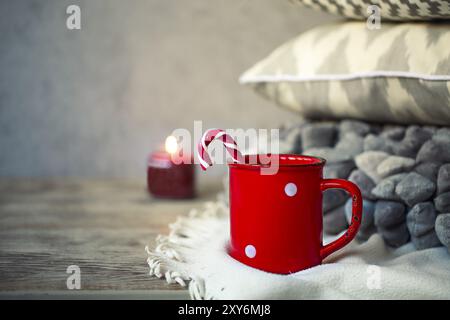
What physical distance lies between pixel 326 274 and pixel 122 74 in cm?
80

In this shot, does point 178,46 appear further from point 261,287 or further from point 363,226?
point 261,287

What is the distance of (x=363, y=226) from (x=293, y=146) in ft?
0.59

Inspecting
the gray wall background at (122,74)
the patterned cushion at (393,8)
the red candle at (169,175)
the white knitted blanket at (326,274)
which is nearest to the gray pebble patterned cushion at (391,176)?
the white knitted blanket at (326,274)

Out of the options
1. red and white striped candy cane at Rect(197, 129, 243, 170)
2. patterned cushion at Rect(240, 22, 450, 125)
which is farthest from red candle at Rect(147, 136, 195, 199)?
red and white striped candy cane at Rect(197, 129, 243, 170)

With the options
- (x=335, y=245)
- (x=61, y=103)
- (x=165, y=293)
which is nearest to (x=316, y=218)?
(x=335, y=245)

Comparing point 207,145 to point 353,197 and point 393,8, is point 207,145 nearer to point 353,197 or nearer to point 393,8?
point 353,197

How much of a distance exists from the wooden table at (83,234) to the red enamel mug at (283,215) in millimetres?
107

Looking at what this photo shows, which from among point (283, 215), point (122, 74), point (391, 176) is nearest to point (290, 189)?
point (283, 215)

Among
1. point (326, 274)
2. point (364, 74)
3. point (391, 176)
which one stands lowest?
point (326, 274)

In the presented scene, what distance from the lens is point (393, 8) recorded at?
0.74 meters

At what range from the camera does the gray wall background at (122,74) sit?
1220 millimetres

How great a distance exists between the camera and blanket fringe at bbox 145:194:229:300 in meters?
0.62

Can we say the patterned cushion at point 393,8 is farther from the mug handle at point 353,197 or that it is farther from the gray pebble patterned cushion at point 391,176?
the mug handle at point 353,197

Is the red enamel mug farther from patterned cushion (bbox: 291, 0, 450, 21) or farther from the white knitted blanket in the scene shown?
patterned cushion (bbox: 291, 0, 450, 21)
